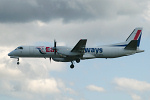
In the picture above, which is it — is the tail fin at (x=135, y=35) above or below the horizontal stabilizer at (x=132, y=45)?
above

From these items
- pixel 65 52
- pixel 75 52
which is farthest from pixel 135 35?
pixel 65 52

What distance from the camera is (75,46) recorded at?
54156 millimetres

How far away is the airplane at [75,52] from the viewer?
55.1 meters

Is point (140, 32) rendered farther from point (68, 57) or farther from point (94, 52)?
point (68, 57)

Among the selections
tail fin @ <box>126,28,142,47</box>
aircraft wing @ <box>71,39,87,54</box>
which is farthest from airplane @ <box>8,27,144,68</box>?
tail fin @ <box>126,28,142,47</box>

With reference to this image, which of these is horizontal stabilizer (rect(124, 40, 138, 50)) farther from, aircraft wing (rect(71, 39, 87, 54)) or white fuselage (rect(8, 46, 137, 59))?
aircraft wing (rect(71, 39, 87, 54))

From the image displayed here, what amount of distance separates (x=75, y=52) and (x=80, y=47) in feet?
5.23

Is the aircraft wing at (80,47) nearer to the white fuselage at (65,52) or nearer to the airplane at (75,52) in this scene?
the airplane at (75,52)

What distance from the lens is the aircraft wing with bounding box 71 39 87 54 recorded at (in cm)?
5269

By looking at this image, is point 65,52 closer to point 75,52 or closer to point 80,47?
point 75,52

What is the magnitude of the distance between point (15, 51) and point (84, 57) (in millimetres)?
12148

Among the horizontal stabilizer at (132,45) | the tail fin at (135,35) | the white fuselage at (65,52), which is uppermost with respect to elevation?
the tail fin at (135,35)

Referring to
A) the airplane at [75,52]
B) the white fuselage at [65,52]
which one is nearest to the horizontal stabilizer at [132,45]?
the airplane at [75,52]

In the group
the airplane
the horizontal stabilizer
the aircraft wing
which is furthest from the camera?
the horizontal stabilizer
